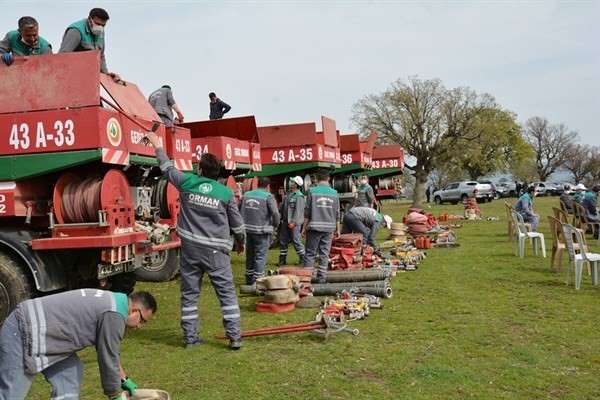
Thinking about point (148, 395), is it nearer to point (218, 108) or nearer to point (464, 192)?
point (218, 108)

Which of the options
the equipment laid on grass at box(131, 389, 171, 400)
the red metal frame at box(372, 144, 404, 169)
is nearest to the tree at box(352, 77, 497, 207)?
the red metal frame at box(372, 144, 404, 169)

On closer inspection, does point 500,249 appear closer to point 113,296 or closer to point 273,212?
point 273,212

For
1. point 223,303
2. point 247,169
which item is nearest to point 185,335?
point 223,303

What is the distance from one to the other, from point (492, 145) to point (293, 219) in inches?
1596

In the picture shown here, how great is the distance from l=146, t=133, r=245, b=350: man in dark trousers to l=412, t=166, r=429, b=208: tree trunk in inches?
1402

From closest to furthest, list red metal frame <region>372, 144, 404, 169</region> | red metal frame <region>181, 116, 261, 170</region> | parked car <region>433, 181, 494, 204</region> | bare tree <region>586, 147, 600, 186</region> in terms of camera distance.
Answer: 1. red metal frame <region>181, 116, 261, 170</region>
2. red metal frame <region>372, 144, 404, 169</region>
3. parked car <region>433, 181, 494, 204</region>
4. bare tree <region>586, 147, 600, 186</region>

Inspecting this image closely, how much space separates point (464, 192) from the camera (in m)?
42.6

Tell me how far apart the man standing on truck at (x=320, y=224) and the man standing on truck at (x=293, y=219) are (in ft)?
4.70

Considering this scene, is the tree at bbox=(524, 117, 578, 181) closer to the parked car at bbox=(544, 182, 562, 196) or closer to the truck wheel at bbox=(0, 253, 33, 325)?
the parked car at bbox=(544, 182, 562, 196)

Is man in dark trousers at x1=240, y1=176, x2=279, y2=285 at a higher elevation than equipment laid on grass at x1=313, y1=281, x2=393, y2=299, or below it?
higher

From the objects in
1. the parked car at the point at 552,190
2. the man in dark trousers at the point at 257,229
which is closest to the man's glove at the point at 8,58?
the man in dark trousers at the point at 257,229

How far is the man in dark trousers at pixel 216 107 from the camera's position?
519 inches

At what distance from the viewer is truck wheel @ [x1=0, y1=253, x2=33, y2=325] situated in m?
6.00

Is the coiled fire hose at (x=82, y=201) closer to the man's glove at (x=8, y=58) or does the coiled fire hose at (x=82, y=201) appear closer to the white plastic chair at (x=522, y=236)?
the man's glove at (x=8, y=58)
